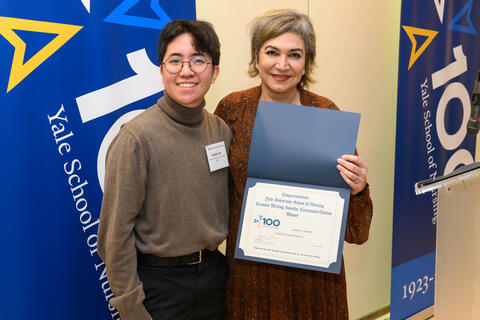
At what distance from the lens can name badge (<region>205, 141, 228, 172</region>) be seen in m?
1.42

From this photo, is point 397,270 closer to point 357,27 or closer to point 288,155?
point 357,27

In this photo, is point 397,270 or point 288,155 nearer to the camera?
point 288,155

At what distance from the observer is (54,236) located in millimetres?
1584

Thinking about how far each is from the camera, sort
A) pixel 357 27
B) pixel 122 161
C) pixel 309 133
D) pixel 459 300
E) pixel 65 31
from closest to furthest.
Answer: pixel 459 300 < pixel 122 161 < pixel 309 133 < pixel 65 31 < pixel 357 27

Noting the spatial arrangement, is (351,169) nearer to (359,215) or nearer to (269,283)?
(359,215)

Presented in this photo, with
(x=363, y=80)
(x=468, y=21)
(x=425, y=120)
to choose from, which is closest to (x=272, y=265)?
(x=363, y=80)

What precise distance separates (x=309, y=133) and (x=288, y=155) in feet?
0.32

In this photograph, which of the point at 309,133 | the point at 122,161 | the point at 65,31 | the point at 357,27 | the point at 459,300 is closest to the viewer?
the point at 459,300

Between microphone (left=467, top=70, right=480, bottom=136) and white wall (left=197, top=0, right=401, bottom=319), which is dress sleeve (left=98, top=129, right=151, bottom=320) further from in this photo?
white wall (left=197, top=0, right=401, bottom=319)

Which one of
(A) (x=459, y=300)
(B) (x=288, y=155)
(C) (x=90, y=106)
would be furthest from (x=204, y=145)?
(A) (x=459, y=300)

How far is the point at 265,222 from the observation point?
4.63ft

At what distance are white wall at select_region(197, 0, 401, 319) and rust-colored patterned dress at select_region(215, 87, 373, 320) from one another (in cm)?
89

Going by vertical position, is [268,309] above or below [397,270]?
above

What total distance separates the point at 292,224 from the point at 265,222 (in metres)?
0.09
